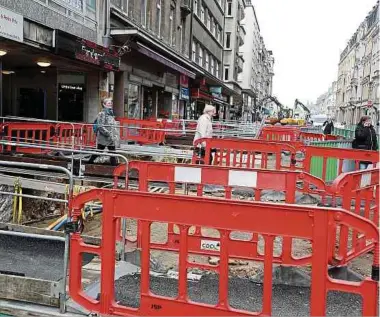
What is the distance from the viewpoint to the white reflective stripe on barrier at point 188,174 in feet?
17.7

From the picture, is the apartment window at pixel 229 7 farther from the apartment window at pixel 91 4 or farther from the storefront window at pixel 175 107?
the apartment window at pixel 91 4

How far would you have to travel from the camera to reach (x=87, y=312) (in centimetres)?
369

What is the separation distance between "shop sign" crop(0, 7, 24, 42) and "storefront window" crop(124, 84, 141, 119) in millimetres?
8266

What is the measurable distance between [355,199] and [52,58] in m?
11.2

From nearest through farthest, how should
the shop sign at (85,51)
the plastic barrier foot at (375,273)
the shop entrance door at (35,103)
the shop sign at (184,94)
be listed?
the plastic barrier foot at (375,273) → the shop sign at (85,51) → the shop entrance door at (35,103) → the shop sign at (184,94)

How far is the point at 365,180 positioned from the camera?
5.78m

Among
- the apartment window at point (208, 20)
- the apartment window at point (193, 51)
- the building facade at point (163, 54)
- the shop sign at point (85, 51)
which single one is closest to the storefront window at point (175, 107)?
the building facade at point (163, 54)

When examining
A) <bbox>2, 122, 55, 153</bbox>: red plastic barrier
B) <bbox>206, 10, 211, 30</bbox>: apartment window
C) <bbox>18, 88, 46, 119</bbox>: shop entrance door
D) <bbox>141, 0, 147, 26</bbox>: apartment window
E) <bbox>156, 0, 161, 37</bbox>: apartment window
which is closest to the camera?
<bbox>2, 122, 55, 153</bbox>: red plastic barrier

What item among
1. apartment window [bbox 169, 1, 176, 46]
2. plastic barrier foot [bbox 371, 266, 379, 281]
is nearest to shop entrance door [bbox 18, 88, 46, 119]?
apartment window [bbox 169, 1, 176, 46]

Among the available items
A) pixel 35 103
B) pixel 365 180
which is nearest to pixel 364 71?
pixel 35 103

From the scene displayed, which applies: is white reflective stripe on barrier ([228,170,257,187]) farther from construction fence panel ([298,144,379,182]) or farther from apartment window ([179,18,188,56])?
apartment window ([179,18,188,56])

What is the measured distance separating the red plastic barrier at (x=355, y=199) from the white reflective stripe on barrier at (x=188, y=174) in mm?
1499

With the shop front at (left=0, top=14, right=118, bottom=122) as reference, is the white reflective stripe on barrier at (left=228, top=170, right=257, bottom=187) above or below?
below

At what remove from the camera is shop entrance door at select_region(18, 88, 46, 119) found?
18.3m
